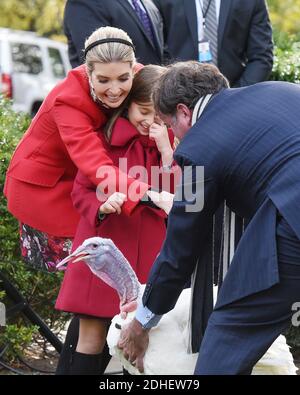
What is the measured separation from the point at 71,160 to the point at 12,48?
683 inches

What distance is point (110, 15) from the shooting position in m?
6.15

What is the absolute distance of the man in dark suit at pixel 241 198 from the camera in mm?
3670

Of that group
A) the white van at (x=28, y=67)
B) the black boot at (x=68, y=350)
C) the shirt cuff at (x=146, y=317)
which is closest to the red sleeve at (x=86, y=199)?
the black boot at (x=68, y=350)

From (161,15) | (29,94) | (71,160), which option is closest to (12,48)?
(29,94)

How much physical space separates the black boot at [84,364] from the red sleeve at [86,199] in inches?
26.0

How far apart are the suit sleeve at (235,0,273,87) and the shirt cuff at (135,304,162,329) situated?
2799 millimetres

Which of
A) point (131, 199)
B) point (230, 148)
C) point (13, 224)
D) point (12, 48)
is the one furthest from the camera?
point (12, 48)

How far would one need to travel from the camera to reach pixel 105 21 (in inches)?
243

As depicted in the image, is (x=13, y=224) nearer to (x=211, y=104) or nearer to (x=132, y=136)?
(x=132, y=136)

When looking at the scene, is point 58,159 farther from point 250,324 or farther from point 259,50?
point 259,50

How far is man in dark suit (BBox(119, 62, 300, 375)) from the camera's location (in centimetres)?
367

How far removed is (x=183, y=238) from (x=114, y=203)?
0.83 meters

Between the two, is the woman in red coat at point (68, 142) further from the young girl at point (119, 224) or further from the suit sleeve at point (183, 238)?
the suit sleeve at point (183, 238)

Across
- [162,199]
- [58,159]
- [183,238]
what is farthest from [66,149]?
[183,238]
